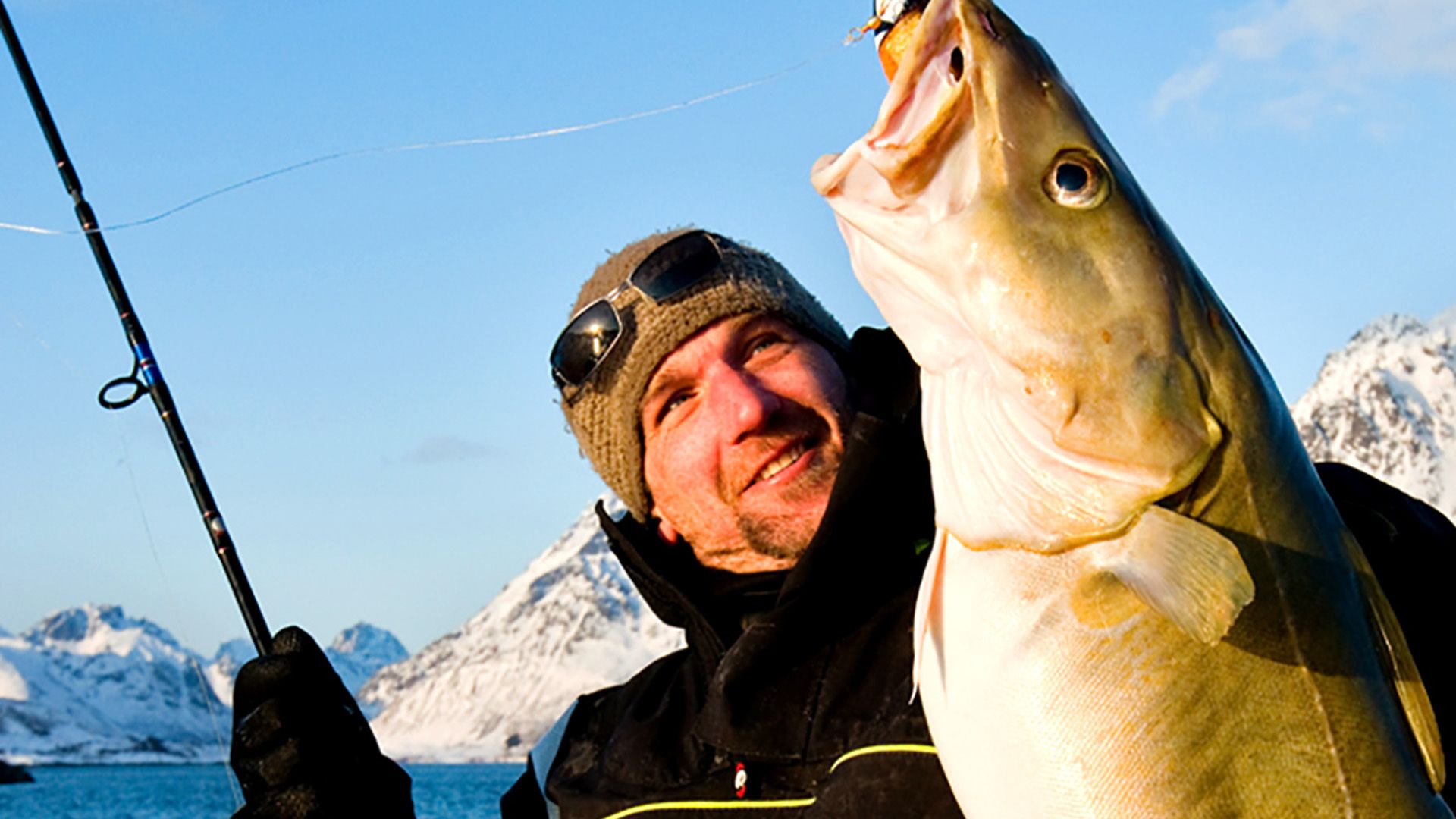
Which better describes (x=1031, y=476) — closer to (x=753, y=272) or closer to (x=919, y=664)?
(x=919, y=664)

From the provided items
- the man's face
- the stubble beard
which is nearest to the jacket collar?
the man's face

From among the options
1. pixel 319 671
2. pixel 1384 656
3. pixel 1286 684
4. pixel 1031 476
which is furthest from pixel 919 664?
pixel 319 671

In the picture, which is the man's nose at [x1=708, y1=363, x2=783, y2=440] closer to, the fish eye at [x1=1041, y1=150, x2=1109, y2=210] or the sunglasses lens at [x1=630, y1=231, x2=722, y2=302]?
the sunglasses lens at [x1=630, y1=231, x2=722, y2=302]

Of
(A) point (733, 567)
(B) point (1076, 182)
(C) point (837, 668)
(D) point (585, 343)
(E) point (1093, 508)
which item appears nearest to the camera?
(E) point (1093, 508)

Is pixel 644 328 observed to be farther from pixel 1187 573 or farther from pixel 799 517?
pixel 1187 573

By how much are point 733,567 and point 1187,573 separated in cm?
250

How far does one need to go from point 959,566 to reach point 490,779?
150m

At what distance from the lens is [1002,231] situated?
251 cm

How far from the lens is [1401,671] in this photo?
8.00 ft

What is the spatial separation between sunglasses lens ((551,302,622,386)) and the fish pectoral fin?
3004 mm

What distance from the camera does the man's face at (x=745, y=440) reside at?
4344 millimetres

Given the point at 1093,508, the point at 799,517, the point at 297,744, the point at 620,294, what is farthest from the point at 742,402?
the point at 1093,508

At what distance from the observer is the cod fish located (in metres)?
2.30

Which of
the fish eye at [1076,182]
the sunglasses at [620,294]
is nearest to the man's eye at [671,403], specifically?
the sunglasses at [620,294]
